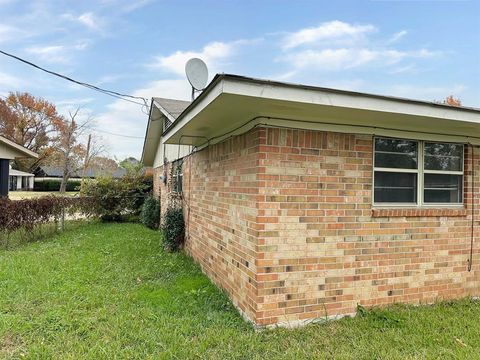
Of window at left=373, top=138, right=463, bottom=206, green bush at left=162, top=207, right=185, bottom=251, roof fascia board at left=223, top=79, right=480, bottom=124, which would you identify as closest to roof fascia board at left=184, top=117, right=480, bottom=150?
window at left=373, top=138, right=463, bottom=206

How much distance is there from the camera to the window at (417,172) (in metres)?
4.73

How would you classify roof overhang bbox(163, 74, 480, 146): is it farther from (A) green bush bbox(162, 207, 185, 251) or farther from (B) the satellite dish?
(A) green bush bbox(162, 207, 185, 251)

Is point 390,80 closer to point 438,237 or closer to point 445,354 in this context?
point 438,237

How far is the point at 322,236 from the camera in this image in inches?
170

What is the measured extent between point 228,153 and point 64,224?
10.1m

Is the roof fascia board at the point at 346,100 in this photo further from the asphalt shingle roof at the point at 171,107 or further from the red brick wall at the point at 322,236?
the asphalt shingle roof at the point at 171,107

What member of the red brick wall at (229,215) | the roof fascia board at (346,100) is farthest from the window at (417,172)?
the red brick wall at (229,215)

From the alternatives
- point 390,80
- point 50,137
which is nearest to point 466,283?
point 390,80

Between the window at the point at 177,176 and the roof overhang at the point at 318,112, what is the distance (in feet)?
13.9

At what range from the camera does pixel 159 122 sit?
12.5m

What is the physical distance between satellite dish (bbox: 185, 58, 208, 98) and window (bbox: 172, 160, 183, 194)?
245cm

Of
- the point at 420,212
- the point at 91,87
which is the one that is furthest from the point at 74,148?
the point at 420,212

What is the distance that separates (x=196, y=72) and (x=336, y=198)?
4.91 meters

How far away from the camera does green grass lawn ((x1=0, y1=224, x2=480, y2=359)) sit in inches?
137
